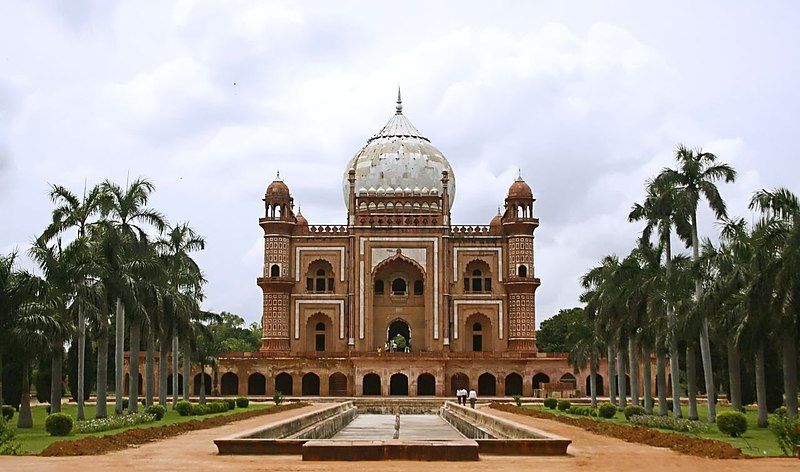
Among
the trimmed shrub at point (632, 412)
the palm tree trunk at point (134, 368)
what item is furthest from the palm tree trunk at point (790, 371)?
the palm tree trunk at point (134, 368)

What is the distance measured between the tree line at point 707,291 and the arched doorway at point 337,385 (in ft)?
61.5

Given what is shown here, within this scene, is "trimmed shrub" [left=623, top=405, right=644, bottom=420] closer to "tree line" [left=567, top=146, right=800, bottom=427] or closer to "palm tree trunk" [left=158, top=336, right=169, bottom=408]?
"tree line" [left=567, top=146, right=800, bottom=427]

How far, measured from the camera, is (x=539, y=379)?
51156mm

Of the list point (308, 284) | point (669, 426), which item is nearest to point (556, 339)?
point (308, 284)

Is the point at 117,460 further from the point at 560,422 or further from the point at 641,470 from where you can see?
the point at 560,422

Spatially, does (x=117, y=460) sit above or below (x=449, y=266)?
below

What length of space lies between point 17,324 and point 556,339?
50.7 metres

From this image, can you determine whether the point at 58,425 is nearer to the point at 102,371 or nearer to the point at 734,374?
the point at 102,371

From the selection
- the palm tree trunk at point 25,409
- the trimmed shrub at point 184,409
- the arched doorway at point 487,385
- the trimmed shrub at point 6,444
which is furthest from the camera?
the arched doorway at point 487,385

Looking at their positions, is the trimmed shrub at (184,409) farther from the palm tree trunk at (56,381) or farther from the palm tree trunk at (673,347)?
the palm tree trunk at (673,347)

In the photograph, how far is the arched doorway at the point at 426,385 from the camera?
51750 millimetres

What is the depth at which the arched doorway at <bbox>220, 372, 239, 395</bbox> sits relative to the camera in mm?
52812

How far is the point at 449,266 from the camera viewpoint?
183 feet

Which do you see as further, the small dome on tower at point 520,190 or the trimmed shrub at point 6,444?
the small dome on tower at point 520,190
